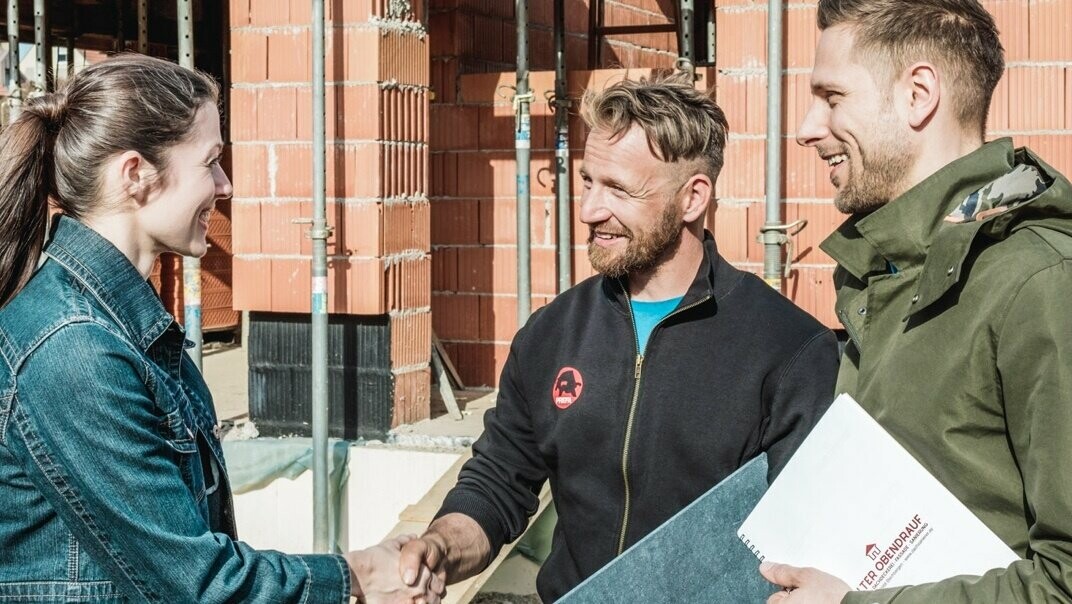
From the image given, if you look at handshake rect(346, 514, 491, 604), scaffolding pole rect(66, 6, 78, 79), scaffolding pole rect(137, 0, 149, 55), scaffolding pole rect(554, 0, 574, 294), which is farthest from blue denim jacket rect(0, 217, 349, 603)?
scaffolding pole rect(66, 6, 78, 79)

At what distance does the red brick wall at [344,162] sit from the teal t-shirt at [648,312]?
3542 millimetres

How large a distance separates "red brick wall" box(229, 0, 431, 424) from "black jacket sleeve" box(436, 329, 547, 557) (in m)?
3.42

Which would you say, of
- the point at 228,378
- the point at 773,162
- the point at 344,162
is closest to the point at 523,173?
the point at 344,162

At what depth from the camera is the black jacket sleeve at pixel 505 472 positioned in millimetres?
2641

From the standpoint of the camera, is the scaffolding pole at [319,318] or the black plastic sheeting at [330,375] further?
the black plastic sheeting at [330,375]

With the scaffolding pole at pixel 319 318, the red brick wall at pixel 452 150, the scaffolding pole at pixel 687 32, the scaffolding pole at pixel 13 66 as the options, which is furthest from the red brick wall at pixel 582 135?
the scaffolding pole at pixel 13 66

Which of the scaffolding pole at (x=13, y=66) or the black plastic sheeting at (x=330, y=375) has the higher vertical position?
the scaffolding pole at (x=13, y=66)

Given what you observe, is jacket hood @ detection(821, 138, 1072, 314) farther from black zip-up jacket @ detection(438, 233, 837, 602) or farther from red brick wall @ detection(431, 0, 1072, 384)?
red brick wall @ detection(431, 0, 1072, 384)

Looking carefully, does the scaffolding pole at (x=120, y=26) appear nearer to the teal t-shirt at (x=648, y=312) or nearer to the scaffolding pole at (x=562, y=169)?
the scaffolding pole at (x=562, y=169)

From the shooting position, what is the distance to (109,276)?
200cm

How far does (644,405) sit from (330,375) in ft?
Answer: 13.2

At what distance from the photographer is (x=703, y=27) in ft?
33.8

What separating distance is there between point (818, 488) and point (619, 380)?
0.77 metres

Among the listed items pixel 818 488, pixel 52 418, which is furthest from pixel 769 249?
pixel 52 418
